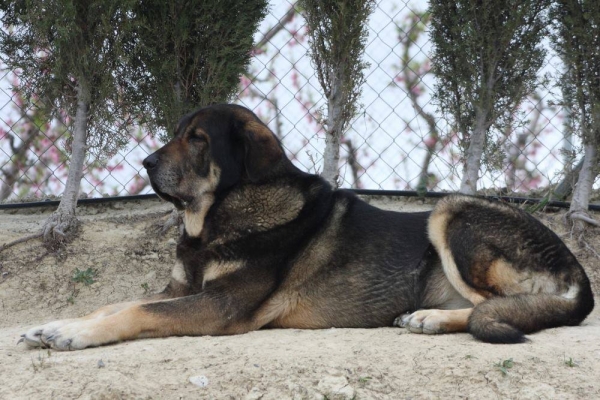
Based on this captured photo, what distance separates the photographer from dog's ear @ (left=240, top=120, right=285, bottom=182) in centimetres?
492

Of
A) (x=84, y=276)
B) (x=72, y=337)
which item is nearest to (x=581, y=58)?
(x=84, y=276)

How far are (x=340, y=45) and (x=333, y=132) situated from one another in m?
0.82

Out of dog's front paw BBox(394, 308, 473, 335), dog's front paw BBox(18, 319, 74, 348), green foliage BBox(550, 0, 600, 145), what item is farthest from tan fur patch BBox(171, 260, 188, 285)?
green foliage BBox(550, 0, 600, 145)

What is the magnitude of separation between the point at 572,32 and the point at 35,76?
496 cm

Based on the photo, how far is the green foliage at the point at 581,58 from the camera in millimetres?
6961

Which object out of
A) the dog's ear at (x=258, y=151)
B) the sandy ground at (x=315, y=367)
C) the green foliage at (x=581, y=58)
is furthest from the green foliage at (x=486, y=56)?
the dog's ear at (x=258, y=151)

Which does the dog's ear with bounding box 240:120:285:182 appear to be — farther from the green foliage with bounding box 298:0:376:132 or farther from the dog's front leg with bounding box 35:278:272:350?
the green foliage with bounding box 298:0:376:132

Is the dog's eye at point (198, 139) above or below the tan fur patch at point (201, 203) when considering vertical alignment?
above

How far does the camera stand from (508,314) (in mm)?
4465

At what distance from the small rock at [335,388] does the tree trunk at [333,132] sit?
145 inches

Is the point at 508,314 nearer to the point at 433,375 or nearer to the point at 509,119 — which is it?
the point at 433,375

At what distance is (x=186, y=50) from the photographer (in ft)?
23.1

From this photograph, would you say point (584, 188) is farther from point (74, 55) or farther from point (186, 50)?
point (74, 55)

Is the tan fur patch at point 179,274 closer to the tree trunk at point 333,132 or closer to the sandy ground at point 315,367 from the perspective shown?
the sandy ground at point 315,367
